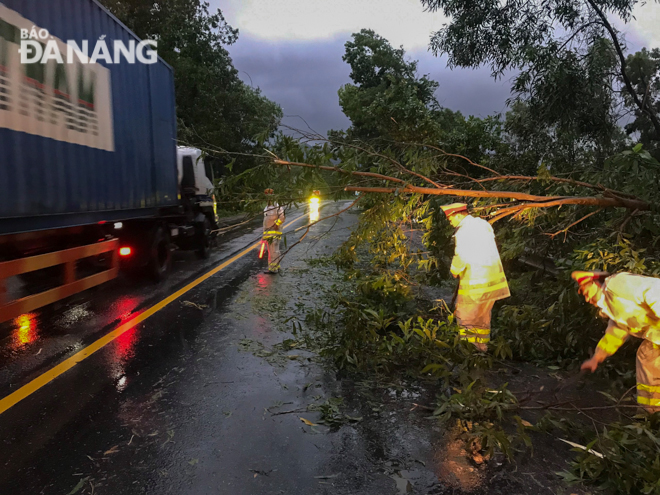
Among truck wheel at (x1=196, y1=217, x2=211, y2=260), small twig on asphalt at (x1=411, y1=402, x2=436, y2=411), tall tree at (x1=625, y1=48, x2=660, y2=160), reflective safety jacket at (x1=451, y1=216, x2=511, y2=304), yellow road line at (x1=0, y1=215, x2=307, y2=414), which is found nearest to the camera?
small twig on asphalt at (x1=411, y1=402, x2=436, y2=411)

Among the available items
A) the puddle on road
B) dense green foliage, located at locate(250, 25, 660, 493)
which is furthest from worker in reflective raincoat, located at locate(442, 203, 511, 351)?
the puddle on road

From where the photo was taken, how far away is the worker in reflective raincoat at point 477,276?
16.4 feet

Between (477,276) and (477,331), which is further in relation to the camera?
(477,331)

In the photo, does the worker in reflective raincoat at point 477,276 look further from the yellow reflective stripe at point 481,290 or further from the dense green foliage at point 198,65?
the dense green foliage at point 198,65

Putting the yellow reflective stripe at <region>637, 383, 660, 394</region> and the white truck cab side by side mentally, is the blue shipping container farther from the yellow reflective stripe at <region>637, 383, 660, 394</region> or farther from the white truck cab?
the yellow reflective stripe at <region>637, 383, 660, 394</region>

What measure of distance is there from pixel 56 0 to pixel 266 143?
10.4ft

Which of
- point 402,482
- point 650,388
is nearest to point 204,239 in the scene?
point 402,482

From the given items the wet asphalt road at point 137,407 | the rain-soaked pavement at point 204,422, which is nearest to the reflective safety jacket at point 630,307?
the rain-soaked pavement at point 204,422

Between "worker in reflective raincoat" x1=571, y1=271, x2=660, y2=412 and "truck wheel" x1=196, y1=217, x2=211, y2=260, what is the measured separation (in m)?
9.04

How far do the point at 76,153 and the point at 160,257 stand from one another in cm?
A: 347

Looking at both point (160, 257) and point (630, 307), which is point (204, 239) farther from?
point (630, 307)

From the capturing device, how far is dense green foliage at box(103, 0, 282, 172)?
22922 mm

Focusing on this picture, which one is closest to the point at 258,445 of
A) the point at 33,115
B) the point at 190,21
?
the point at 33,115

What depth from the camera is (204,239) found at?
1141 centimetres
